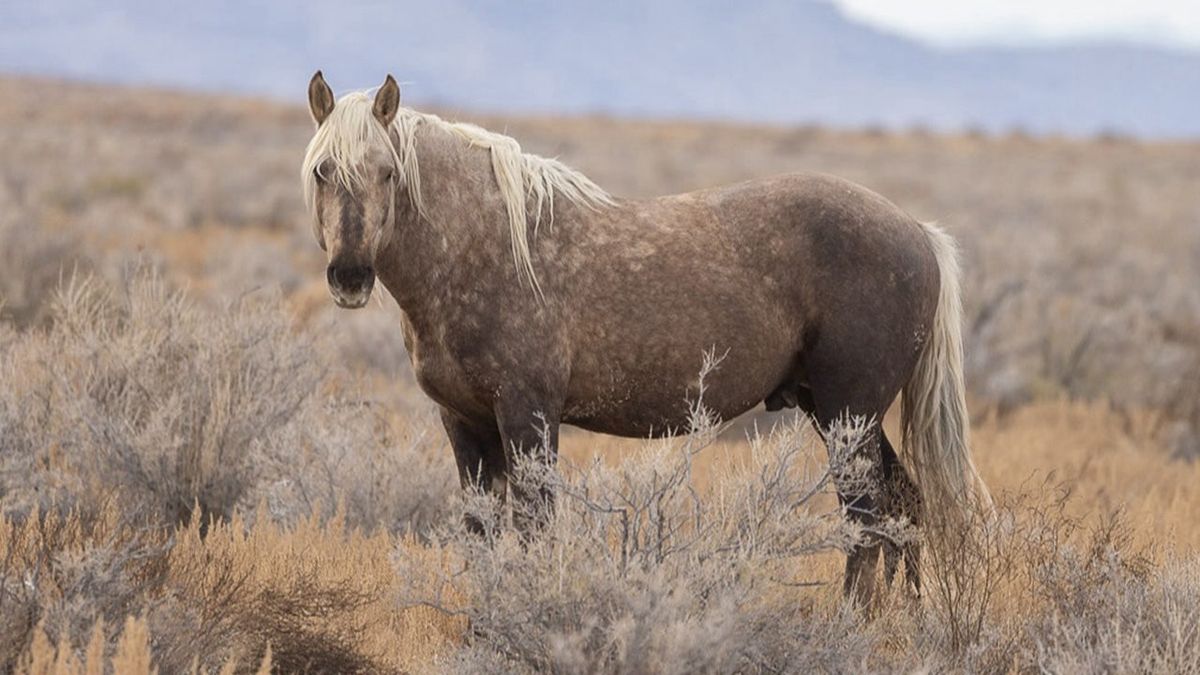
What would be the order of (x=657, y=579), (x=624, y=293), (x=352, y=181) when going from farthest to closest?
(x=624, y=293) < (x=352, y=181) < (x=657, y=579)

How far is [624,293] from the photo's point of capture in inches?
193

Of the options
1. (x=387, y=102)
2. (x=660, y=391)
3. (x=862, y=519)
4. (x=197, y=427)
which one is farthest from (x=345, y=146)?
(x=862, y=519)

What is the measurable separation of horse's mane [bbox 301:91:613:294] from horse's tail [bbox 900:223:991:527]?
154 centimetres

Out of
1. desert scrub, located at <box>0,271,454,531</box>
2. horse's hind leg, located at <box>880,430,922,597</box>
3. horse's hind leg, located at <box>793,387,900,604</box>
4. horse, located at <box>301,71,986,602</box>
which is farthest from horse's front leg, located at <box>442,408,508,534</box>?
horse's hind leg, located at <box>880,430,922,597</box>

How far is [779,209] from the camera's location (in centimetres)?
529

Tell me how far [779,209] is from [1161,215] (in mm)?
21794

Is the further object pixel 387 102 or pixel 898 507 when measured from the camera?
pixel 898 507

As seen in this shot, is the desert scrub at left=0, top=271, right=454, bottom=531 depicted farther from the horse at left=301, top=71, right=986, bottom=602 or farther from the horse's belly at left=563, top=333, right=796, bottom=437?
the horse at left=301, top=71, right=986, bottom=602

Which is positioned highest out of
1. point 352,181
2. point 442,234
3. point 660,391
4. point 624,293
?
point 352,181

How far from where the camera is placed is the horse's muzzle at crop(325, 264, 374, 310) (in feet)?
13.8

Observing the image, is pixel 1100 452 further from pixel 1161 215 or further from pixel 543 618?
pixel 1161 215

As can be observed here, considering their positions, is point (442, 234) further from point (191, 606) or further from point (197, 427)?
point (197, 427)

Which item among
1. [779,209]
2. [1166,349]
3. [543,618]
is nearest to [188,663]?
[543,618]

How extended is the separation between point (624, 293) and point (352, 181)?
1154mm
